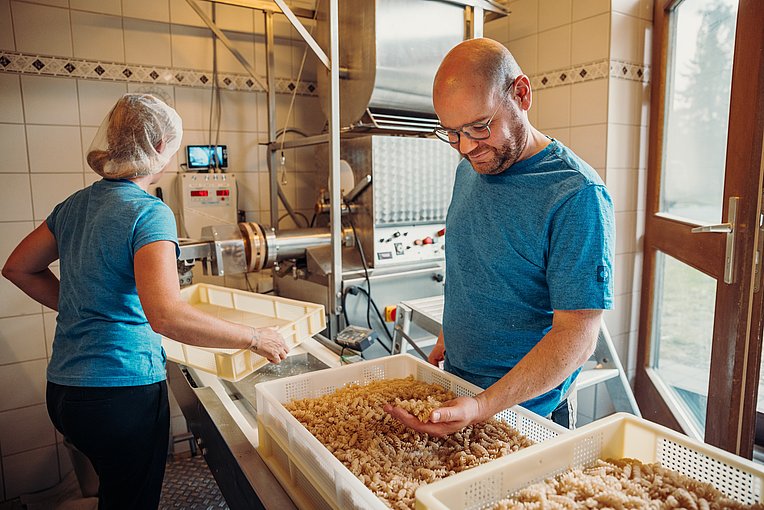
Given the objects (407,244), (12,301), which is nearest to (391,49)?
(407,244)

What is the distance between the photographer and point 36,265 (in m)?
1.48

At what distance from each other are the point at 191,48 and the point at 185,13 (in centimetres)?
15

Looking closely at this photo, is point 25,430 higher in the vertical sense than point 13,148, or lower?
lower

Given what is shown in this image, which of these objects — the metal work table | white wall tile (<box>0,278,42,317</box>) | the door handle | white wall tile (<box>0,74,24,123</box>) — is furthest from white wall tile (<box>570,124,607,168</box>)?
white wall tile (<box>0,278,42,317</box>)

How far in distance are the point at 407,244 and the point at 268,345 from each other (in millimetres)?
1143

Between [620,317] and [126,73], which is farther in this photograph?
[620,317]

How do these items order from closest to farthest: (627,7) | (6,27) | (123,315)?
(123,315) → (6,27) → (627,7)

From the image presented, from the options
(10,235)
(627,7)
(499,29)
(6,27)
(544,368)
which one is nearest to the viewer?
(544,368)

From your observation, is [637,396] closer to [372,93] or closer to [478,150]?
[372,93]

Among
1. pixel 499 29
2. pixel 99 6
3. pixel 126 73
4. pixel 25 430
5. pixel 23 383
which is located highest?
pixel 499 29

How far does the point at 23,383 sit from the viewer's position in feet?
7.54

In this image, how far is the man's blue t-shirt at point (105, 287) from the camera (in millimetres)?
1211

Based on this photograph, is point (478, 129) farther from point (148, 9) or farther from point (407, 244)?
point (148, 9)

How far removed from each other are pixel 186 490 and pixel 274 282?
1.02 m
